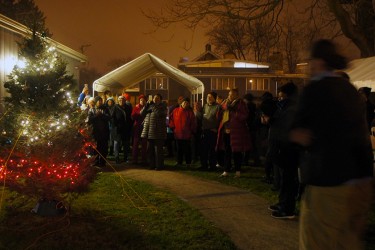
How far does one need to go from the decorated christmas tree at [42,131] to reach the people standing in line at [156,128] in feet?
11.8

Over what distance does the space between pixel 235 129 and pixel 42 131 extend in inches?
188

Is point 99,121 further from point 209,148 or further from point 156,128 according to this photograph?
point 209,148

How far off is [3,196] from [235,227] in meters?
4.29

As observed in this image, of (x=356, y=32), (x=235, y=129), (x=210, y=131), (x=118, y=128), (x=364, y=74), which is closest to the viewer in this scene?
(x=235, y=129)

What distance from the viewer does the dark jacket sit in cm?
315

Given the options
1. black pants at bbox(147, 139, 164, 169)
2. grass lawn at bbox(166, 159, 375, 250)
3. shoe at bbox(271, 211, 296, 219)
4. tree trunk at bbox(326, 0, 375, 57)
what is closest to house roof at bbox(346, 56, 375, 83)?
tree trunk at bbox(326, 0, 375, 57)

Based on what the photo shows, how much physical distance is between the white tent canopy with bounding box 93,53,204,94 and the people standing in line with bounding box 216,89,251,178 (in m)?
4.33

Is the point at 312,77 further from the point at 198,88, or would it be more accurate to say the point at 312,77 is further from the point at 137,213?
the point at 198,88

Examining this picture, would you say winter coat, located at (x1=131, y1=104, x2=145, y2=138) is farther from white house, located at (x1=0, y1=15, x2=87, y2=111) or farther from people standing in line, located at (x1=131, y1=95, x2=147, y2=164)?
white house, located at (x1=0, y1=15, x2=87, y2=111)

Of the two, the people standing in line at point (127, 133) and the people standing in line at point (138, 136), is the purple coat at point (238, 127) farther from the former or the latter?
the people standing in line at point (127, 133)

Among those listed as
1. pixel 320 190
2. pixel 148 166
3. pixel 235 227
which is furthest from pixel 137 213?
pixel 148 166

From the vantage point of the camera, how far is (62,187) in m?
6.52

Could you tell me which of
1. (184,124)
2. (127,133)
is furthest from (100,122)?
(184,124)

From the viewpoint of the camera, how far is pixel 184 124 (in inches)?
479
